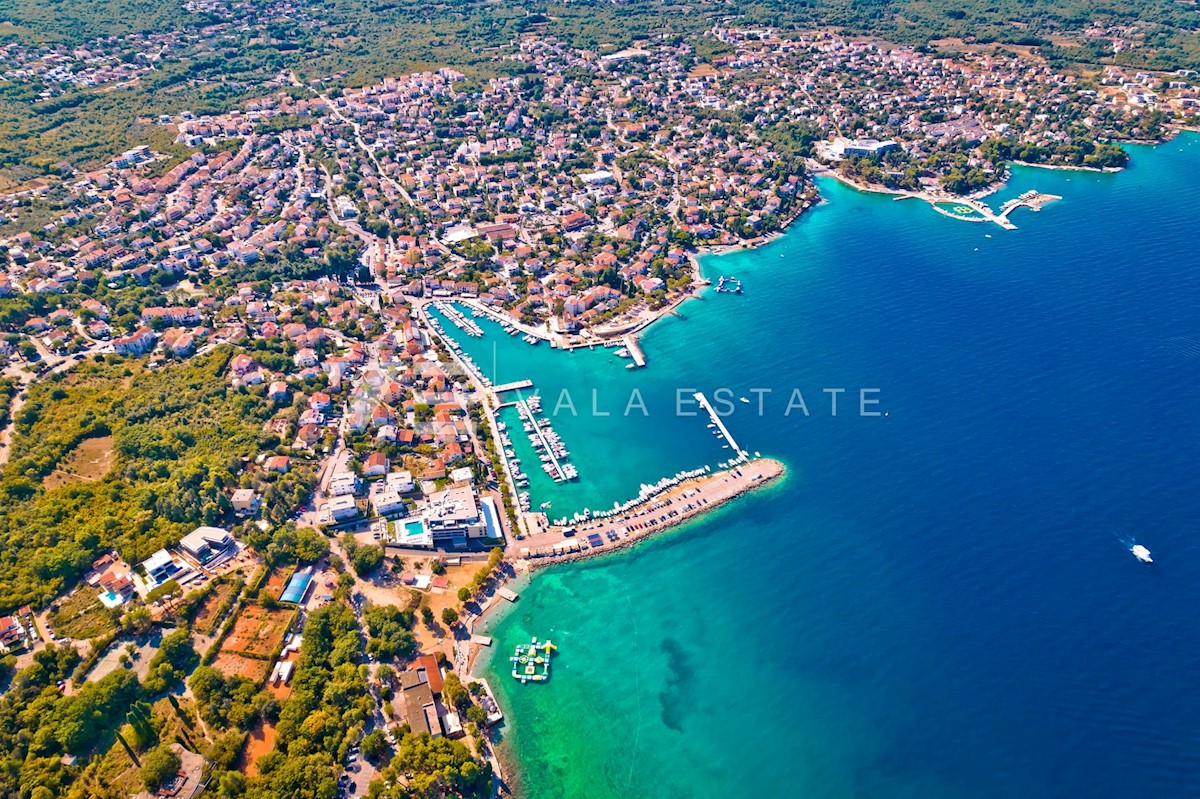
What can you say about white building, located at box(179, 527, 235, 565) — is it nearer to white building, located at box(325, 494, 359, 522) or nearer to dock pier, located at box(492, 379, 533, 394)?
white building, located at box(325, 494, 359, 522)

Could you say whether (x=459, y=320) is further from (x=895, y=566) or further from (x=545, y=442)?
(x=895, y=566)

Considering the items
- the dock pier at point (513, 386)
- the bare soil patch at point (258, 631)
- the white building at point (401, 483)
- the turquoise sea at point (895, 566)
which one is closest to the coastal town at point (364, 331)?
the bare soil patch at point (258, 631)

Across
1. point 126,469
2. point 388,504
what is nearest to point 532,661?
point 388,504

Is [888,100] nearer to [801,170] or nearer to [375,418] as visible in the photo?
[801,170]

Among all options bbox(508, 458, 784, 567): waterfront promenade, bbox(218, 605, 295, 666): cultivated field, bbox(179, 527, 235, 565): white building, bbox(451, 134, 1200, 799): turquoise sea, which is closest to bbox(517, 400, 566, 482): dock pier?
bbox(451, 134, 1200, 799): turquoise sea

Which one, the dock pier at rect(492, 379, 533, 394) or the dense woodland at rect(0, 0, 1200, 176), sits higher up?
the dense woodland at rect(0, 0, 1200, 176)

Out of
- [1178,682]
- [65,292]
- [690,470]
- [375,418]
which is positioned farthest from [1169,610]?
[65,292]
